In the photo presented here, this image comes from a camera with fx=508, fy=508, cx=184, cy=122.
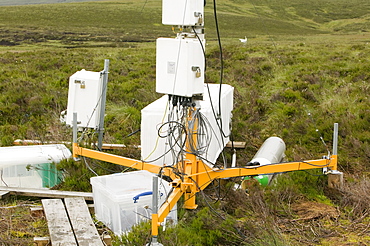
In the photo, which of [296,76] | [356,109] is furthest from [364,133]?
[296,76]

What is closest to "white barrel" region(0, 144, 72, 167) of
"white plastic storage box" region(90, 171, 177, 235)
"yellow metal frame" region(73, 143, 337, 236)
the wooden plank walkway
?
"yellow metal frame" region(73, 143, 337, 236)

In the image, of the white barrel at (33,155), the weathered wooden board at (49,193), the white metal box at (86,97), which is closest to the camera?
the weathered wooden board at (49,193)

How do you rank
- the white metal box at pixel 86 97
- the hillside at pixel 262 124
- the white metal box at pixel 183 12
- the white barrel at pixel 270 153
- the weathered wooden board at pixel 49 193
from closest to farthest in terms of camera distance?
1. the hillside at pixel 262 124
2. the white metal box at pixel 183 12
3. the weathered wooden board at pixel 49 193
4. the white barrel at pixel 270 153
5. the white metal box at pixel 86 97

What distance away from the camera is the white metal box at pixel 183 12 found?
17.3 ft

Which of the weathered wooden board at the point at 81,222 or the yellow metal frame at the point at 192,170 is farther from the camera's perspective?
the yellow metal frame at the point at 192,170

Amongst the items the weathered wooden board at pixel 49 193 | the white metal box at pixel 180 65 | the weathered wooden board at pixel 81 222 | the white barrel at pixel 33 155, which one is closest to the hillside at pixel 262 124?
the weathered wooden board at pixel 49 193

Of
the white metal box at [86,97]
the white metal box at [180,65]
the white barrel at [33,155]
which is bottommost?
the white barrel at [33,155]

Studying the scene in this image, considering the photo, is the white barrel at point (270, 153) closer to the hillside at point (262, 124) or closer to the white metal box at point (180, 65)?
the hillside at point (262, 124)

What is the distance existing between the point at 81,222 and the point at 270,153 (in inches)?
124

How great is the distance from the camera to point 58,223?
202 inches

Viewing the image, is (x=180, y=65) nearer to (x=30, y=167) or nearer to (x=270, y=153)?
(x=270, y=153)

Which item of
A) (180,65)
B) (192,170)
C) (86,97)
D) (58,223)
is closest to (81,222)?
(58,223)

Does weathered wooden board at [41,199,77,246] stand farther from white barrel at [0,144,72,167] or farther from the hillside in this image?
white barrel at [0,144,72,167]

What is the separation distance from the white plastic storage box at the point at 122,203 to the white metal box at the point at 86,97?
183cm
